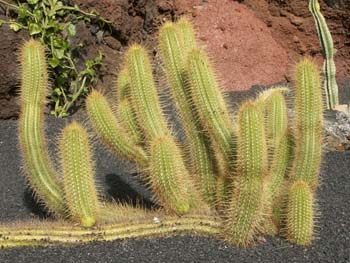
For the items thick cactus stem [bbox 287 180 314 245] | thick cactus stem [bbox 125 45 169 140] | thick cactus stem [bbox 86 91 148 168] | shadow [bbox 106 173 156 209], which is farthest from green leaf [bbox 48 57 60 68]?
thick cactus stem [bbox 287 180 314 245]

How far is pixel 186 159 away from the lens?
13.1 ft

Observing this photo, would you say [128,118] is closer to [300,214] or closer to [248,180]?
[248,180]

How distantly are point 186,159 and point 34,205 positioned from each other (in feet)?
3.86

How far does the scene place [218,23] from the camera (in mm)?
8250

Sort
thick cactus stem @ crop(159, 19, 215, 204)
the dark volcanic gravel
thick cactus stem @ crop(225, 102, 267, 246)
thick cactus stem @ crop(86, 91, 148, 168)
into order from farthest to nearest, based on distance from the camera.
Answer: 1. thick cactus stem @ crop(86, 91, 148, 168)
2. thick cactus stem @ crop(159, 19, 215, 204)
3. the dark volcanic gravel
4. thick cactus stem @ crop(225, 102, 267, 246)

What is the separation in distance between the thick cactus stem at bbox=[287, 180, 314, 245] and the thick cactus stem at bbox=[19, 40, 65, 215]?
128 centimetres

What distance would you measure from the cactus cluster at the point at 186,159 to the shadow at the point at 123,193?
0.32 m

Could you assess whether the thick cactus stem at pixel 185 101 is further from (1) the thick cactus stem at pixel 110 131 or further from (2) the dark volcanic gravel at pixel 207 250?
(2) the dark volcanic gravel at pixel 207 250

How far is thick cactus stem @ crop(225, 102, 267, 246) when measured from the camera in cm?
338

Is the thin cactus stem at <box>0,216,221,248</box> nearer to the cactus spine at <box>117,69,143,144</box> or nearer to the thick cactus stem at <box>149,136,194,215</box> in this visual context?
the thick cactus stem at <box>149,136,194,215</box>

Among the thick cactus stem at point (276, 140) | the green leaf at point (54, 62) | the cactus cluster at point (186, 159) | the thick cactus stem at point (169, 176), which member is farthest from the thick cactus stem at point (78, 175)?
the green leaf at point (54, 62)

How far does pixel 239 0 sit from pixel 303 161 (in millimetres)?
5041

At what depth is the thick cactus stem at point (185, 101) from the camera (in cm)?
381

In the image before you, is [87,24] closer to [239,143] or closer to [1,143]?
[1,143]
